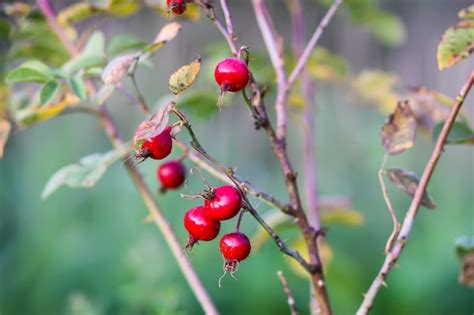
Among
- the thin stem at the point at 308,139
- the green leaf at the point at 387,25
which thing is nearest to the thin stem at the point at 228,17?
the thin stem at the point at 308,139

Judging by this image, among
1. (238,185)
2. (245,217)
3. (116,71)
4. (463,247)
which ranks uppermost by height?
(116,71)

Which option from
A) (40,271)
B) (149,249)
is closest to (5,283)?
(40,271)

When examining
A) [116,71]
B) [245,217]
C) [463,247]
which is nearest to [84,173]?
[116,71]

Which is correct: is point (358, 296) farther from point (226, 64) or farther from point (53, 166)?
point (226, 64)

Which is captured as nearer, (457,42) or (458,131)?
(457,42)

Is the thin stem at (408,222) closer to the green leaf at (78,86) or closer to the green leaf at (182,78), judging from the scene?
the green leaf at (182,78)

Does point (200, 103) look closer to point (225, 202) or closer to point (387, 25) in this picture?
point (225, 202)

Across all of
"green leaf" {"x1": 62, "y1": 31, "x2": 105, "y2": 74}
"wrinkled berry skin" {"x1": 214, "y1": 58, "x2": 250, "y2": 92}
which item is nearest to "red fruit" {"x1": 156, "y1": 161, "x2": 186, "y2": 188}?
"green leaf" {"x1": 62, "y1": 31, "x2": 105, "y2": 74}

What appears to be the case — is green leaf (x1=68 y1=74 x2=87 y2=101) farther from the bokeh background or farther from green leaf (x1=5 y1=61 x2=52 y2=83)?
the bokeh background
